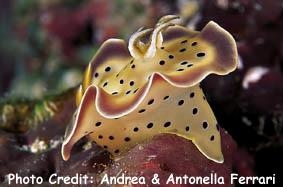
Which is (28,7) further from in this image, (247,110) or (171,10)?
(247,110)

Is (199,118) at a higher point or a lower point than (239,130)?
higher

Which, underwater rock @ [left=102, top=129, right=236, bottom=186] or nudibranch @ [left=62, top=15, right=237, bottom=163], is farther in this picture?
nudibranch @ [left=62, top=15, right=237, bottom=163]

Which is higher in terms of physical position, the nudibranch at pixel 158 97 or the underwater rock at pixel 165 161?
the nudibranch at pixel 158 97

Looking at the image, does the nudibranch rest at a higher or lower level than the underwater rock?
higher

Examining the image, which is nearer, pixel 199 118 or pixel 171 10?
pixel 199 118

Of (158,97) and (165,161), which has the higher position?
(158,97)

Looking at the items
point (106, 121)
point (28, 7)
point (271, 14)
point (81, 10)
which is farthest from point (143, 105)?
point (28, 7)

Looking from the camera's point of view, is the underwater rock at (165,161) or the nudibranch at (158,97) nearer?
the underwater rock at (165,161)

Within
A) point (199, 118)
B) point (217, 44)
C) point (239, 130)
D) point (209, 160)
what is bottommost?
point (239, 130)
